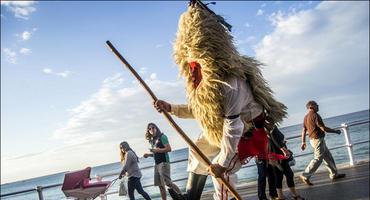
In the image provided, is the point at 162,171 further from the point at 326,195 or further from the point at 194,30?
the point at 194,30

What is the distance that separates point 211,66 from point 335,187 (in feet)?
17.9

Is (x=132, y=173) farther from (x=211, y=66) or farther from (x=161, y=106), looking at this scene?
(x=211, y=66)

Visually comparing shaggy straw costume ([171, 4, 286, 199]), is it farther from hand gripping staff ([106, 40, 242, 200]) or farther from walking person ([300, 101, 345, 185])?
walking person ([300, 101, 345, 185])

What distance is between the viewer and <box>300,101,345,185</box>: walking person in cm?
885

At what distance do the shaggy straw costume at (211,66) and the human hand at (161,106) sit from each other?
0.26 metres

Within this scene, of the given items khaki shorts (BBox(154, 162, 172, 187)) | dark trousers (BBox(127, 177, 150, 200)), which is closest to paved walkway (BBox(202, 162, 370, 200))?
khaki shorts (BBox(154, 162, 172, 187))

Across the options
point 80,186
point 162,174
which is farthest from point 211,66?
point 162,174

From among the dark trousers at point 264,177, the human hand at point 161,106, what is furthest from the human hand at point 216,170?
the dark trousers at point 264,177

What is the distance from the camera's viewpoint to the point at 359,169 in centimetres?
965

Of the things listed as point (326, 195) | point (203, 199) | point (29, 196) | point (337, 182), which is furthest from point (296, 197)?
point (29, 196)

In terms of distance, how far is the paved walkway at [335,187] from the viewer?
23.2 ft

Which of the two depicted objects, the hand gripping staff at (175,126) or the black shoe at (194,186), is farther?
the black shoe at (194,186)

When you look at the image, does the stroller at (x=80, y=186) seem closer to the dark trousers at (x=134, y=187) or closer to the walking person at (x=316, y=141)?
the dark trousers at (x=134, y=187)

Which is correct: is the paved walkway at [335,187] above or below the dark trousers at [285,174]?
below
